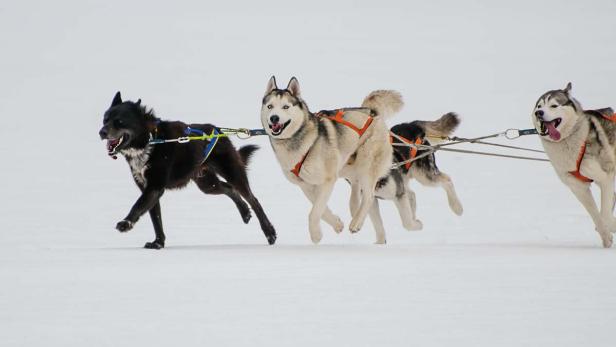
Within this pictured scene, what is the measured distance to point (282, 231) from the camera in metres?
8.84

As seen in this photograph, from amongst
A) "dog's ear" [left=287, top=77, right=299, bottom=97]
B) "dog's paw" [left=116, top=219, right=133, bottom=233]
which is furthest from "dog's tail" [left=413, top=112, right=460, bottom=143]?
"dog's paw" [left=116, top=219, right=133, bottom=233]

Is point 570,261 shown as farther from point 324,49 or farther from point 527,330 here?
point 324,49

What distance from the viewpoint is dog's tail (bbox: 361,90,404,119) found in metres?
7.51

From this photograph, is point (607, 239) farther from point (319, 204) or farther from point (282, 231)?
point (282, 231)

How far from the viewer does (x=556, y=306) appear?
420 centimetres

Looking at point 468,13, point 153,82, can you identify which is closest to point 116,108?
point 153,82

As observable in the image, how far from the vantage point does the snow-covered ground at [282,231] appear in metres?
3.97

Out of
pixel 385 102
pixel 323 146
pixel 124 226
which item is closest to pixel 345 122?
pixel 323 146

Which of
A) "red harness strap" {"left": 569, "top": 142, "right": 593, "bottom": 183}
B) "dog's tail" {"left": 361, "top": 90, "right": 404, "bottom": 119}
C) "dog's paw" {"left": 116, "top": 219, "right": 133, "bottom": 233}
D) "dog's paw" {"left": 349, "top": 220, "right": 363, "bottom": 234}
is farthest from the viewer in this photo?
"dog's tail" {"left": 361, "top": 90, "right": 404, "bottom": 119}

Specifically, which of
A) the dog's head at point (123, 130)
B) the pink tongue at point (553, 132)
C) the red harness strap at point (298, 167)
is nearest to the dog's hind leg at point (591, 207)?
the pink tongue at point (553, 132)

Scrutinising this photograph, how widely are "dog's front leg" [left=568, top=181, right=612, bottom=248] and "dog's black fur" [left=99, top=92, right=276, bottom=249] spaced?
2.07 m

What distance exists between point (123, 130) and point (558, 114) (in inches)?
110

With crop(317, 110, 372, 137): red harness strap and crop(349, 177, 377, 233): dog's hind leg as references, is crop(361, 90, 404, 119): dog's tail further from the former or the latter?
crop(349, 177, 377, 233): dog's hind leg

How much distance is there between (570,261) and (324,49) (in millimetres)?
26833
